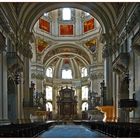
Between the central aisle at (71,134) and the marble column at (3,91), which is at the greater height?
the marble column at (3,91)

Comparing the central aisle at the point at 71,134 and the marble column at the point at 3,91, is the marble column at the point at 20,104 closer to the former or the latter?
the central aisle at the point at 71,134

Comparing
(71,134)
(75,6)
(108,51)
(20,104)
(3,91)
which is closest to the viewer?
(71,134)

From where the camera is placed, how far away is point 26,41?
107 ft

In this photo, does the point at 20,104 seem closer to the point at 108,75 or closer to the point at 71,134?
the point at 108,75

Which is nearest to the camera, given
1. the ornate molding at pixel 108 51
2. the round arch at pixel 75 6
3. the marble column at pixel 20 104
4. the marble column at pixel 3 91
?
the marble column at pixel 3 91

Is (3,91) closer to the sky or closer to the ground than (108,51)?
closer to the ground

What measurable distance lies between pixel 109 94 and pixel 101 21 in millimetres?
5532

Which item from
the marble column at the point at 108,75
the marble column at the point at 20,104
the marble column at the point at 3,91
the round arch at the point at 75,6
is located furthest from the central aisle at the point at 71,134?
the round arch at the point at 75,6

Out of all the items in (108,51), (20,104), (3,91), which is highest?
(108,51)

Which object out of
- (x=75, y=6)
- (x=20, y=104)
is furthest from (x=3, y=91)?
(x=75, y=6)

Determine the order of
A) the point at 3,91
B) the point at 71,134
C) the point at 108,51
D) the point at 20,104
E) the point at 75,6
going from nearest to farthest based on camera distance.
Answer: the point at 71,134, the point at 3,91, the point at 20,104, the point at 108,51, the point at 75,6

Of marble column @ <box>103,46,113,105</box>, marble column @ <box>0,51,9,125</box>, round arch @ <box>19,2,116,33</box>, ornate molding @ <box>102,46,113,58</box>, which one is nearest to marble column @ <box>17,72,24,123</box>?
round arch @ <box>19,2,116,33</box>

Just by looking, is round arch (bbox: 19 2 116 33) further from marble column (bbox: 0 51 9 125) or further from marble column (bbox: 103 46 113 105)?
marble column (bbox: 0 51 9 125)

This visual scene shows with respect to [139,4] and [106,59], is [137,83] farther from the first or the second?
[106,59]
